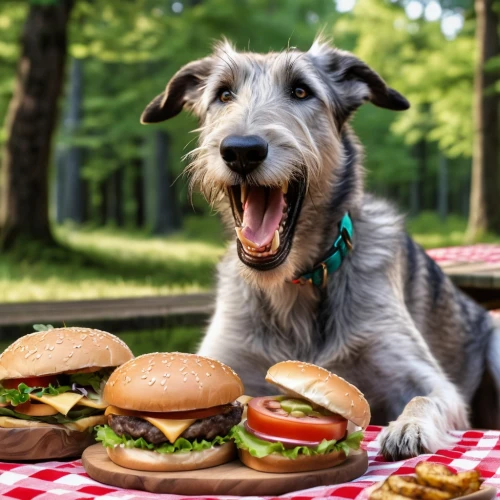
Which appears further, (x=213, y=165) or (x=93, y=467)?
(x=213, y=165)

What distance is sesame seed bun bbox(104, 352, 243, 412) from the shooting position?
8.07 feet

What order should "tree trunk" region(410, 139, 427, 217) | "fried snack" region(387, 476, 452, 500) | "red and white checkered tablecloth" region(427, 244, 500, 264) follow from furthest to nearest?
"tree trunk" region(410, 139, 427, 217)
"red and white checkered tablecloth" region(427, 244, 500, 264)
"fried snack" region(387, 476, 452, 500)

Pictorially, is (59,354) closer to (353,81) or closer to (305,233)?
(305,233)

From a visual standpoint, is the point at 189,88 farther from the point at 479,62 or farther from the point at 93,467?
the point at 479,62

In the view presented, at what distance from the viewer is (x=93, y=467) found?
2494 millimetres

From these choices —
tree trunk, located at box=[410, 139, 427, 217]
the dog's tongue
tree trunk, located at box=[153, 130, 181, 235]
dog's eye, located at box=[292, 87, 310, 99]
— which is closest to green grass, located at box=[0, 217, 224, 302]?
dog's eye, located at box=[292, 87, 310, 99]

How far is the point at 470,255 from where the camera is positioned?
7434 millimetres

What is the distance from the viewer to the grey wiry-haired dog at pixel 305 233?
11.5 ft

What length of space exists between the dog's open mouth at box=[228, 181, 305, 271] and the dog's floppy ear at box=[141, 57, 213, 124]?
0.97 metres

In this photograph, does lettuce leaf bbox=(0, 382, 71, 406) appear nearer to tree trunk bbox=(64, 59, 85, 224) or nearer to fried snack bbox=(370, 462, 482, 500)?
fried snack bbox=(370, 462, 482, 500)

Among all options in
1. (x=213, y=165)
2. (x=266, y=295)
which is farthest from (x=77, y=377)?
(x=266, y=295)

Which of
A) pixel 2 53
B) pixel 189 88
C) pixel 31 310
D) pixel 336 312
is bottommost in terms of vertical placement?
pixel 31 310

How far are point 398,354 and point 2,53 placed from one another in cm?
1251

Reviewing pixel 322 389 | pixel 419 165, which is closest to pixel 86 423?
pixel 322 389
